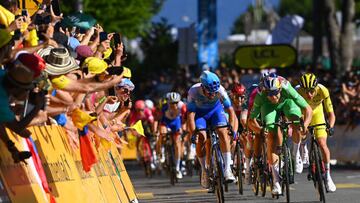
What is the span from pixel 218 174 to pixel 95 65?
3535 millimetres

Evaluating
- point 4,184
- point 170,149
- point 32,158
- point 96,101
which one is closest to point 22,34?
point 32,158

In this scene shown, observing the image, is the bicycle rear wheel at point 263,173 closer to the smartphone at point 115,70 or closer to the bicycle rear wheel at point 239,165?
the bicycle rear wheel at point 239,165

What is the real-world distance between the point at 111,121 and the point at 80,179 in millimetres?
4547

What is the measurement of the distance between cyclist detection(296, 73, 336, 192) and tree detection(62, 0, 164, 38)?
32408 mm

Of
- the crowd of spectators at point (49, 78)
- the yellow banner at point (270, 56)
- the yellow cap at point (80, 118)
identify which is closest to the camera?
the crowd of spectators at point (49, 78)

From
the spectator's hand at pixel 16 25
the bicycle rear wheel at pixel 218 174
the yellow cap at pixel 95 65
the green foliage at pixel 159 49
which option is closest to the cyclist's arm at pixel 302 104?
the bicycle rear wheel at pixel 218 174

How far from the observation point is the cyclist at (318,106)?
1756cm

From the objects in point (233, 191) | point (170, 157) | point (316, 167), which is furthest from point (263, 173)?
point (170, 157)

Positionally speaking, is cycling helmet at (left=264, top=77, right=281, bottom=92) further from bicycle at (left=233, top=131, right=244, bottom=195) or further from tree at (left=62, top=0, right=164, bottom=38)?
tree at (left=62, top=0, right=164, bottom=38)

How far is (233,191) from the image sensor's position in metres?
20.1

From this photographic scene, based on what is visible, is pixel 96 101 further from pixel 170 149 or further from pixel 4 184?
pixel 170 149

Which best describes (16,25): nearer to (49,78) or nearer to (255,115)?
(49,78)

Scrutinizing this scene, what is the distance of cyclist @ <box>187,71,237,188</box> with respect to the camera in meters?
17.0

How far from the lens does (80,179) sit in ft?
42.0
